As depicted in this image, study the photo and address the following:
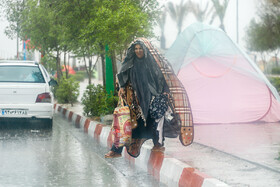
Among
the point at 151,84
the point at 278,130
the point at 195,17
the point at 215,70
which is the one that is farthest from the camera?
the point at 195,17

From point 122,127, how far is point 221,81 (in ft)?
19.0

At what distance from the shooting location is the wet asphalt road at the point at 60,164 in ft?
21.5

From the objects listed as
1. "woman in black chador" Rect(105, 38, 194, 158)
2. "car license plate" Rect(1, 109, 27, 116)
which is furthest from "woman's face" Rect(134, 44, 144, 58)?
"car license plate" Rect(1, 109, 27, 116)

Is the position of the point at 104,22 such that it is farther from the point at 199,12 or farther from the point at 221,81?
the point at 199,12

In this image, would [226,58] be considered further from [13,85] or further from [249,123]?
[13,85]

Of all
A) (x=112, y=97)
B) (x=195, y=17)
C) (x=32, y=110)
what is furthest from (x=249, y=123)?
(x=195, y=17)

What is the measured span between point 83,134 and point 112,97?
1561mm

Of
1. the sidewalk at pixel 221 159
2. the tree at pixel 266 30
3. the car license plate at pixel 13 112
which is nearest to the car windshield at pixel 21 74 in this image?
the car license plate at pixel 13 112

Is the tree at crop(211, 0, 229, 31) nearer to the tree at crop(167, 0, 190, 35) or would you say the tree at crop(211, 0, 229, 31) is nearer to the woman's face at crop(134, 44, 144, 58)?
the tree at crop(167, 0, 190, 35)

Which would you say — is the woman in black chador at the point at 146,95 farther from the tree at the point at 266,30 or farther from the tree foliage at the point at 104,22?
the tree at the point at 266,30

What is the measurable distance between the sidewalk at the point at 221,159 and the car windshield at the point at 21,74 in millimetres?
2246

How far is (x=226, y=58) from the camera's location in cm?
1240

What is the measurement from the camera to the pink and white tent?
12312 mm

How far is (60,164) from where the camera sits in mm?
7750
